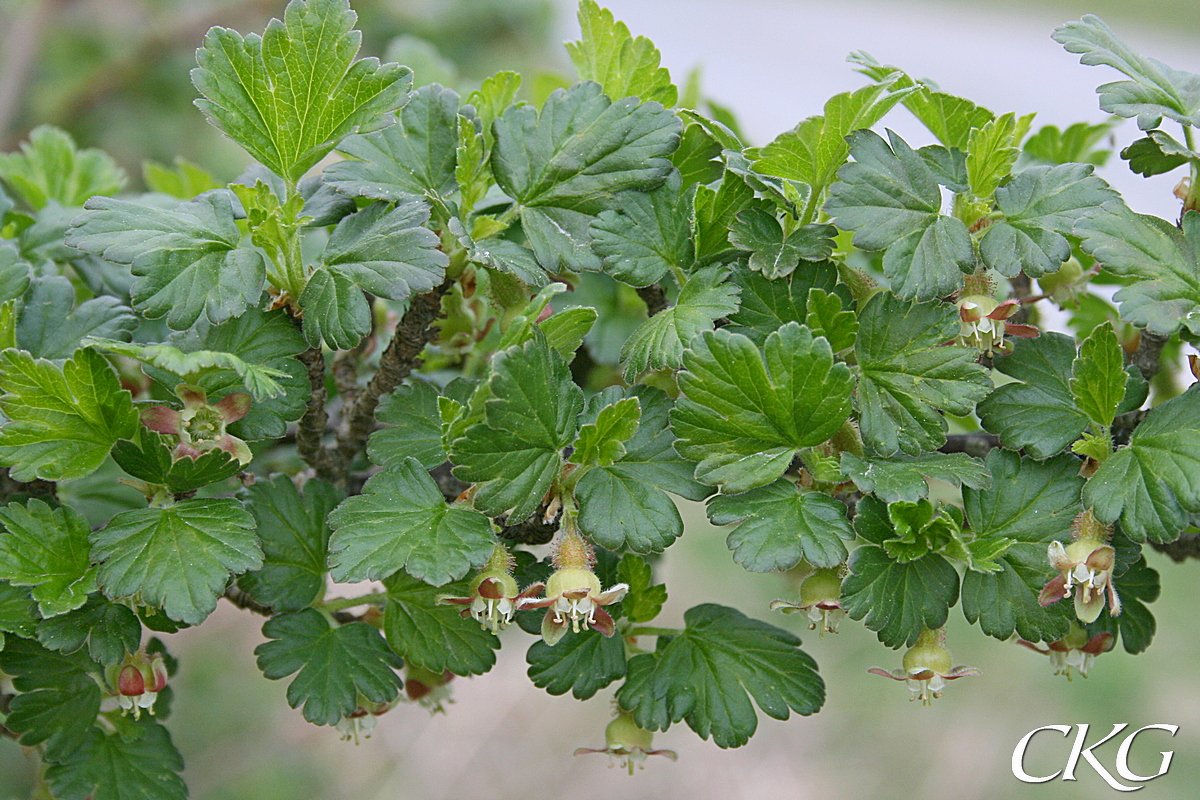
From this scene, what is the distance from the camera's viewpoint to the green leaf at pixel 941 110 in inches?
26.5

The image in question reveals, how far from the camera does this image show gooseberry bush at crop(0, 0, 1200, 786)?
1.95 feet

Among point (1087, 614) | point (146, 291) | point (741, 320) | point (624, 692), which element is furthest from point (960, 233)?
point (146, 291)

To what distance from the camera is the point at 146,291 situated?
1.95ft

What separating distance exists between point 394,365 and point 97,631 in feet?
0.87

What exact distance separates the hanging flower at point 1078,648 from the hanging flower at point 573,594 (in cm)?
33

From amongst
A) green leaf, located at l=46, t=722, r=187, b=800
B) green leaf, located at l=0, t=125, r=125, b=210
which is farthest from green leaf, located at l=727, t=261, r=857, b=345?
green leaf, located at l=0, t=125, r=125, b=210

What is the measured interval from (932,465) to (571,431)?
23 centimetres

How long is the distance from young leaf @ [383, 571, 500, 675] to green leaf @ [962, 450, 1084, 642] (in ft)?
1.08

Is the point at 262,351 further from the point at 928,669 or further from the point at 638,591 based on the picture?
the point at 928,669

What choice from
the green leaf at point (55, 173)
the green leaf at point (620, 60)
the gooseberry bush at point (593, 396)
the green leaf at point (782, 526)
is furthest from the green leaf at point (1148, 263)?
the green leaf at point (55, 173)

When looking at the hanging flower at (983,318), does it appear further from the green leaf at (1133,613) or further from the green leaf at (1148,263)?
the green leaf at (1133,613)

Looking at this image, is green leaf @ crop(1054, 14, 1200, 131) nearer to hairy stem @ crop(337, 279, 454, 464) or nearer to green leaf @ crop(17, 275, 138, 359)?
hairy stem @ crop(337, 279, 454, 464)

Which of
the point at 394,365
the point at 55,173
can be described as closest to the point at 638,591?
the point at 394,365

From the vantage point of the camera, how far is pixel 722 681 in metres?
0.71
